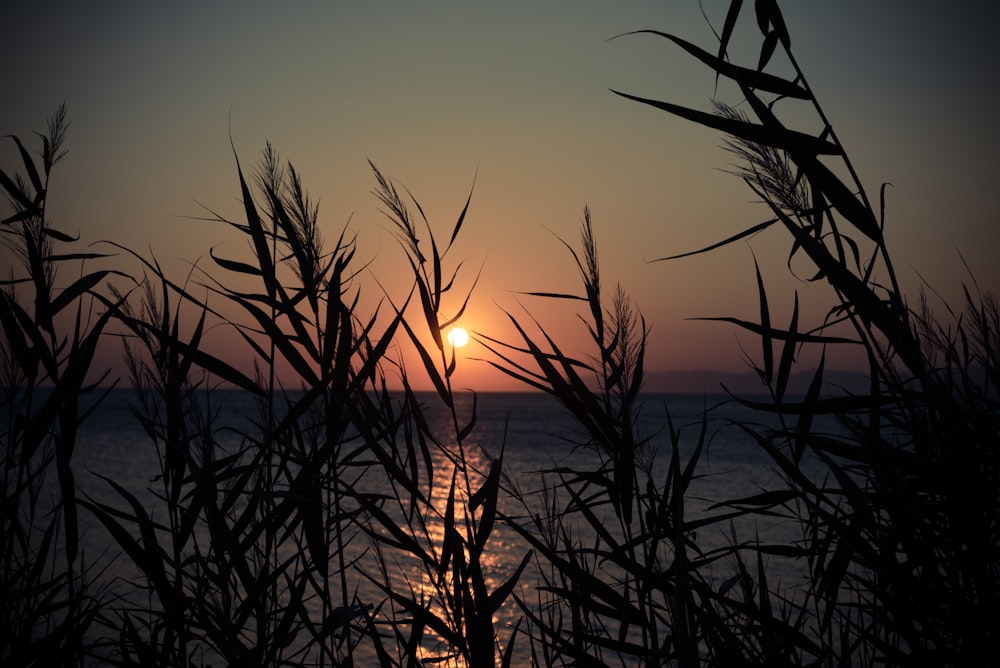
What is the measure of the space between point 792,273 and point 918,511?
24.1 inches

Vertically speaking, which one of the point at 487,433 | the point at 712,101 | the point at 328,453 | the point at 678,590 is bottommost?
the point at 487,433

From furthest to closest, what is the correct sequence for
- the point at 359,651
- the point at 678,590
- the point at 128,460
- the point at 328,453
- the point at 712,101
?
the point at 128,460 < the point at 359,651 < the point at 328,453 < the point at 712,101 < the point at 678,590

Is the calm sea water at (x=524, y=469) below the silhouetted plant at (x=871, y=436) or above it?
below

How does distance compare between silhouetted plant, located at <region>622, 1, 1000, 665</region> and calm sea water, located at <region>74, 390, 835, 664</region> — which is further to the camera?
calm sea water, located at <region>74, 390, 835, 664</region>

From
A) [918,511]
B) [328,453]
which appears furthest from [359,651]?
[918,511]

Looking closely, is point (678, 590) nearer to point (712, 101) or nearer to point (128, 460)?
point (712, 101)

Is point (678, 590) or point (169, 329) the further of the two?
point (169, 329)

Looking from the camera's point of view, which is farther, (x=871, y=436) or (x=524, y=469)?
(x=524, y=469)

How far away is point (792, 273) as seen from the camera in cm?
177

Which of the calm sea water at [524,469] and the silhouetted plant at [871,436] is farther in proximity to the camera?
the calm sea water at [524,469]

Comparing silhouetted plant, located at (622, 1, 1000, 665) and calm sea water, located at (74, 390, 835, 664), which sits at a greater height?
silhouetted plant, located at (622, 1, 1000, 665)

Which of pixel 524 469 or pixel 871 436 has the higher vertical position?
pixel 871 436

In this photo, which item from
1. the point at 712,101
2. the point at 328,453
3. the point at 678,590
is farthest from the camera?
the point at 328,453

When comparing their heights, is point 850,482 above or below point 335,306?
below
